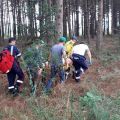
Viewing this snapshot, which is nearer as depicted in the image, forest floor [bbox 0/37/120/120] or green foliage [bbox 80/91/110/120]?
green foliage [bbox 80/91/110/120]

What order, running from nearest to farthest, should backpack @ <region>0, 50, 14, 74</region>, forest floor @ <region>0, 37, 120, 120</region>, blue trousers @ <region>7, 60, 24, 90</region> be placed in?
forest floor @ <region>0, 37, 120, 120</region>, backpack @ <region>0, 50, 14, 74</region>, blue trousers @ <region>7, 60, 24, 90</region>

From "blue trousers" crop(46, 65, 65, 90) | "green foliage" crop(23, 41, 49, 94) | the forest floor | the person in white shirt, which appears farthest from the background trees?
"green foliage" crop(23, 41, 49, 94)

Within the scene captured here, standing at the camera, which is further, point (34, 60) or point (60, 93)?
point (60, 93)

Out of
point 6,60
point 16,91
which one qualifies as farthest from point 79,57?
point 6,60

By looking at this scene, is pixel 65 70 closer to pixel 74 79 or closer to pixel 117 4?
pixel 74 79

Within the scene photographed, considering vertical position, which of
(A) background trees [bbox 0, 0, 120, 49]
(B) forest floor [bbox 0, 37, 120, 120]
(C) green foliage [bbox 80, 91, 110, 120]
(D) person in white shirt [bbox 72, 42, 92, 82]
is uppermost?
(A) background trees [bbox 0, 0, 120, 49]

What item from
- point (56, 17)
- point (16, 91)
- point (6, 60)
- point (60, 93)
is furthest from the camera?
point (56, 17)

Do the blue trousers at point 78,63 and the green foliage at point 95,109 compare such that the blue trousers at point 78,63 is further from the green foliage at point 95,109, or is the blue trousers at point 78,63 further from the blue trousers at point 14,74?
the green foliage at point 95,109

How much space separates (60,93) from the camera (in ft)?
36.7

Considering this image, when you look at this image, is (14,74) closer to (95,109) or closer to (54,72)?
(54,72)

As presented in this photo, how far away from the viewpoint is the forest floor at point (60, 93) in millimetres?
8914

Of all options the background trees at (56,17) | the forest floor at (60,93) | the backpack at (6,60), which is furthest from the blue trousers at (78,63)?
the backpack at (6,60)

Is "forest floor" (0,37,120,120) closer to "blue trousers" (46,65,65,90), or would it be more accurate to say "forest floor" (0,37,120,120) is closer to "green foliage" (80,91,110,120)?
"blue trousers" (46,65,65,90)

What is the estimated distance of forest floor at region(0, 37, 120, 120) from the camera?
29.2ft
